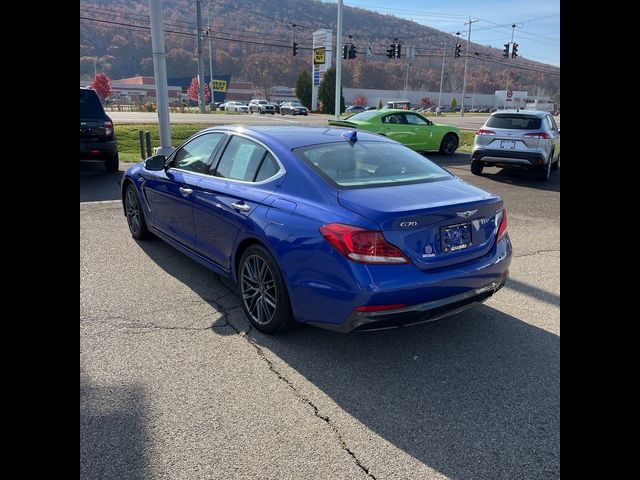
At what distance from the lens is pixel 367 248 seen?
3027mm

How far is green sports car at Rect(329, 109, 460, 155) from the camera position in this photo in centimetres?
1455

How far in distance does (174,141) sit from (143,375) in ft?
52.2

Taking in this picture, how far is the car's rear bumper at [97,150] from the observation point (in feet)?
33.0

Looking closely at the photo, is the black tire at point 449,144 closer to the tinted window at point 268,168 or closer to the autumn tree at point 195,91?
the tinted window at point 268,168

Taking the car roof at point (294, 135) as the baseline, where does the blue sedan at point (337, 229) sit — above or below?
below

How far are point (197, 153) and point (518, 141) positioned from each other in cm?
856

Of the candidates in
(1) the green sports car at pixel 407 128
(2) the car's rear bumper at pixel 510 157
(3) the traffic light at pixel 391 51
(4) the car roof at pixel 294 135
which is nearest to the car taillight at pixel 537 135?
(2) the car's rear bumper at pixel 510 157

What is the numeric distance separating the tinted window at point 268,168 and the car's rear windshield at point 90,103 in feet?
25.8

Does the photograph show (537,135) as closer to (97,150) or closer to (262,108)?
(97,150)

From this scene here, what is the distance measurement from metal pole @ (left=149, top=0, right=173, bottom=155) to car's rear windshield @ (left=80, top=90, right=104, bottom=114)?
1.27 m

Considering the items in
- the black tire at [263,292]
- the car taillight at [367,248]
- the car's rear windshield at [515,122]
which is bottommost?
the black tire at [263,292]

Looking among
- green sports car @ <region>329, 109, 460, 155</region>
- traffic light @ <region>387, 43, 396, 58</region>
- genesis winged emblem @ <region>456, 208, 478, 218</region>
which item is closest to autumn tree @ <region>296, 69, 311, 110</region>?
traffic light @ <region>387, 43, 396, 58</region>

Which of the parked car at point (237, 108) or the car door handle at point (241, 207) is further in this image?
the parked car at point (237, 108)
